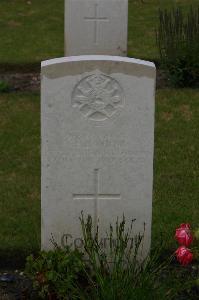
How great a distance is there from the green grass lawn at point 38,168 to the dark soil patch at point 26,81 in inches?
18.6

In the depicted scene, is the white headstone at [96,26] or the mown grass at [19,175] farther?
the white headstone at [96,26]

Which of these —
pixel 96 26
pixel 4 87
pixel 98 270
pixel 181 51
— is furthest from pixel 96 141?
pixel 96 26

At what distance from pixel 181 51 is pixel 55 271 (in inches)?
207

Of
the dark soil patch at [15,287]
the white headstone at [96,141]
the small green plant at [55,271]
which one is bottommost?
the dark soil patch at [15,287]

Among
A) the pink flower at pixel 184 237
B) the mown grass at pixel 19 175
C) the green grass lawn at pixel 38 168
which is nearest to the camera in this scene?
the pink flower at pixel 184 237

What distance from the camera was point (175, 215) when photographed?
18.9 feet

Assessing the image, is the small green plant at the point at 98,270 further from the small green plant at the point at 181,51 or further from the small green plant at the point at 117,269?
the small green plant at the point at 181,51

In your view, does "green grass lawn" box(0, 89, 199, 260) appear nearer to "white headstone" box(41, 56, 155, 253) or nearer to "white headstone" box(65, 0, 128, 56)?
"white headstone" box(41, 56, 155, 253)

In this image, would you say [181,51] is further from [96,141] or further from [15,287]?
[15,287]

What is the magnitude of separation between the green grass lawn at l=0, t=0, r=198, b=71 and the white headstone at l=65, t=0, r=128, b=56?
0.73 meters

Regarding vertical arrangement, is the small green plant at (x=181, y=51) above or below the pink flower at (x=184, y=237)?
above

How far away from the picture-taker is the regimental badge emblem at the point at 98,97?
179 inches

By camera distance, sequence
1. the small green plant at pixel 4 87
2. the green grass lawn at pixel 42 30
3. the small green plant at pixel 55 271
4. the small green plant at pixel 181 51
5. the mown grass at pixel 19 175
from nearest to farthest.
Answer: the small green plant at pixel 55 271 < the mown grass at pixel 19 175 < the small green plant at pixel 4 87 < the small green plant at pixel 181 51 < the green grass lawn at pixel 42 30

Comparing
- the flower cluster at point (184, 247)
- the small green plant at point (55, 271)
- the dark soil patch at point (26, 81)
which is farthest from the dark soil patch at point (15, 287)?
the dark soil patch at point (26, 81)
